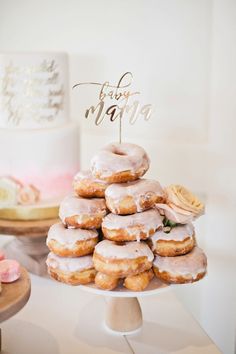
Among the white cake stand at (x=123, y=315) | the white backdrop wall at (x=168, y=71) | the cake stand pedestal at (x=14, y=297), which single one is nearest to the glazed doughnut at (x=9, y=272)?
the cake stand pedestal at (x=14, y=297)

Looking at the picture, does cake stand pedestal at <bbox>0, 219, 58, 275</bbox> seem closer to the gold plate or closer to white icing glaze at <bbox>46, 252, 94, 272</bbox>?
the gold plate

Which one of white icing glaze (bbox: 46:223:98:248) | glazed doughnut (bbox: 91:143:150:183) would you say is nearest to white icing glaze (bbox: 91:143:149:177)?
glazed doughnut (bbox: 91:143:150:183)

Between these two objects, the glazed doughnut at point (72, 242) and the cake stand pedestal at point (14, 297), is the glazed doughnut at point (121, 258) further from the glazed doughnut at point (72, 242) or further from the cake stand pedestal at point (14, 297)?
the cake stand pedestal at point (14, 297)

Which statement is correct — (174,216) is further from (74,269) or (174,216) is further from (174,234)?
(74,269)

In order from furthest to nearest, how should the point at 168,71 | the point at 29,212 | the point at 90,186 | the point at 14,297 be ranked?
the point at 168,71, the point at 29,212, the point at 90,186, the point at 14,297

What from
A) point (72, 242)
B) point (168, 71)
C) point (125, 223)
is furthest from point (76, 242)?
point (168, 71)

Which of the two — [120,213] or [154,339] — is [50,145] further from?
[154,339]
